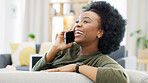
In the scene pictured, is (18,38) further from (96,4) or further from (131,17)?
(96,4)

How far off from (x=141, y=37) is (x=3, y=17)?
140 inches

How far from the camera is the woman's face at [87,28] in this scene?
44.0 inches

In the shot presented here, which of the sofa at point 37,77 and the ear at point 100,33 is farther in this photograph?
the ear at point 100,33

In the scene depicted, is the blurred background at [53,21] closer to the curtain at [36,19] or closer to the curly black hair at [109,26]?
the curtain at [36,19]

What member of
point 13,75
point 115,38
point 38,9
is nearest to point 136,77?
point 115,38

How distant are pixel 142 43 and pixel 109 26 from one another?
4.44 meters

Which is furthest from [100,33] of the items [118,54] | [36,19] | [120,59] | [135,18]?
[36,19]

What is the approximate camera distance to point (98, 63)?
1.03m

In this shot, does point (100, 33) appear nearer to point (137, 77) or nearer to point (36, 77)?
point (137, 77)

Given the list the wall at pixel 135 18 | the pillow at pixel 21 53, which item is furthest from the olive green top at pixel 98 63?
the wall at pixel 135 18

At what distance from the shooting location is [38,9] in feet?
18.4

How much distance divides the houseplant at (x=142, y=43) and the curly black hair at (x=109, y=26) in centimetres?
389

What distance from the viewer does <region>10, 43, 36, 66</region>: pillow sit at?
3.14m

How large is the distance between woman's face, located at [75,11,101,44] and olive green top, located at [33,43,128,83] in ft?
0.33
